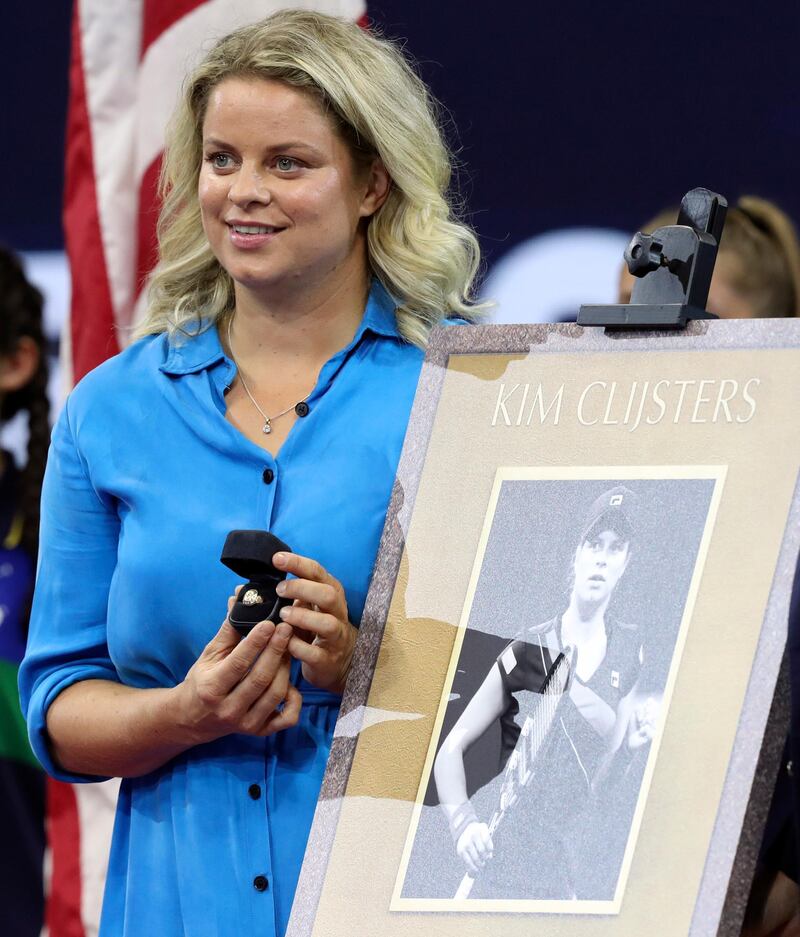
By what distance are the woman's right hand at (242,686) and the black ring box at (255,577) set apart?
0.01 meters

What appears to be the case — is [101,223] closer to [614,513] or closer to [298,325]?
[298,325]

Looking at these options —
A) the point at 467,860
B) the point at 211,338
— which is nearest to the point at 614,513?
the point at 467,860

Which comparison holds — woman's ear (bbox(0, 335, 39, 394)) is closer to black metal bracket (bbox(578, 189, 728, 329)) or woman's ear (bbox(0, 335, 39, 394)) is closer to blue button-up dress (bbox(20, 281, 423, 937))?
blue button-up dress (bbox(20, 281, 423, 937))

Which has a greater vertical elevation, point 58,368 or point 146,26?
point 146,26

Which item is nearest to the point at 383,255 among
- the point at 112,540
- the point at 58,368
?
the point at 112,540

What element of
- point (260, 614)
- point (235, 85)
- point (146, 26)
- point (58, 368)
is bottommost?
point (260, 614)

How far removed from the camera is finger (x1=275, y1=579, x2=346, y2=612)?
1.16 meters

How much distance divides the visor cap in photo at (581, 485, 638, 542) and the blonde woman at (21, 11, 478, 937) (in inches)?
9.1

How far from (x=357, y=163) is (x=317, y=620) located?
431 mm

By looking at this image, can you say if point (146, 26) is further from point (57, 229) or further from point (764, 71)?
point (764, 71)

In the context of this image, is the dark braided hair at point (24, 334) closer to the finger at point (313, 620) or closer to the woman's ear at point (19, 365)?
the woman's ear at point (19, 365)

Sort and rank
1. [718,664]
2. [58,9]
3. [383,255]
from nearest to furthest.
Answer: [718,664] < [383,255] < [58,9]

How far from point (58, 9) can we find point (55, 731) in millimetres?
1883

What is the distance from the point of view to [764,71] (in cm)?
227
